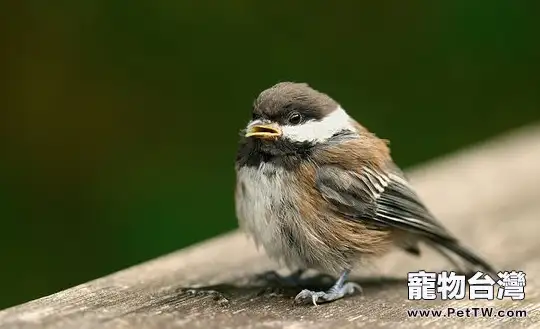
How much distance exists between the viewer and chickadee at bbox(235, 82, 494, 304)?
93.0 inches

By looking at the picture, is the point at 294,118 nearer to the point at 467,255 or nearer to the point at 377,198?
the point at 377,198

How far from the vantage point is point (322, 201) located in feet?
7.79

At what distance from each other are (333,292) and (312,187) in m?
0.31

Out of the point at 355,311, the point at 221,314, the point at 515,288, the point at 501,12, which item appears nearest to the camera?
the point at 221,314

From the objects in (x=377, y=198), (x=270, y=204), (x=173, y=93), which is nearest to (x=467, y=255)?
(x=377, y=198)

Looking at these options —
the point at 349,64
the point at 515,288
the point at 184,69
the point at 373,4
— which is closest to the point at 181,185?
the point at 184,69

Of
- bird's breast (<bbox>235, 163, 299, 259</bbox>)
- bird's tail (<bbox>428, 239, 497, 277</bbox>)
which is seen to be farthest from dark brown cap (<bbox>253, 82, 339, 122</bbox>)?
bird's tail (<bbox>428, 239, 497, 277</bbox>)

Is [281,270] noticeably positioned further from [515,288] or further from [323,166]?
[515,288]

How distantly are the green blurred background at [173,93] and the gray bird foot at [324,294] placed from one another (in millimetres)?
2041

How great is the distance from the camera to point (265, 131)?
7.75 feet

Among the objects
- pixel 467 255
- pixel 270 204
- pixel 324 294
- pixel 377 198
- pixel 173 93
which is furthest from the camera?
pixel 173 93

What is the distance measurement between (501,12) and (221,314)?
12.0 ft

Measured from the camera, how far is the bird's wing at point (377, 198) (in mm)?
2387

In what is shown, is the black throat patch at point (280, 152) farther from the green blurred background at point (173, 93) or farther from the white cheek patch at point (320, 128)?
the green blurred background at point (173, 93)
